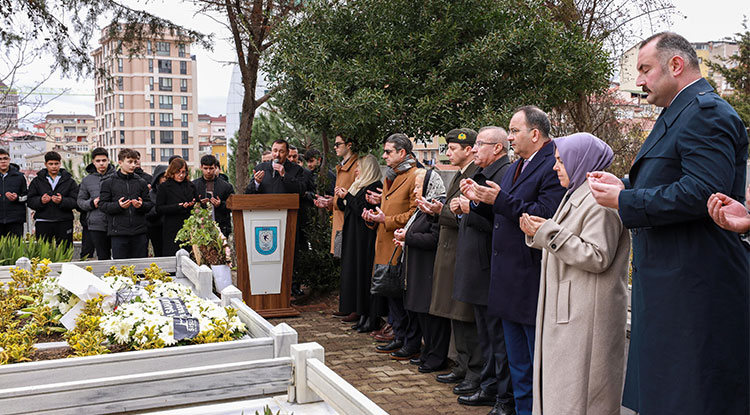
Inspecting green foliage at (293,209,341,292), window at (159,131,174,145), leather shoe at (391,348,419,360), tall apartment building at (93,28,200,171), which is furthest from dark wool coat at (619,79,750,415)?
window at (159,131,174,145)

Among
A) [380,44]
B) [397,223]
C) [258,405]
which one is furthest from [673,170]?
[380,44]

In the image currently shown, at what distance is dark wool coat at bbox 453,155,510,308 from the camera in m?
4.81

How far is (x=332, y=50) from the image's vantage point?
7.51m

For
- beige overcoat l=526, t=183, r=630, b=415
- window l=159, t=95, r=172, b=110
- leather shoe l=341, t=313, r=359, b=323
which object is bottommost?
leather shoe l=341, t=313, r=359, b=323

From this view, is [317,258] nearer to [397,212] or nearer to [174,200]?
[174,200]

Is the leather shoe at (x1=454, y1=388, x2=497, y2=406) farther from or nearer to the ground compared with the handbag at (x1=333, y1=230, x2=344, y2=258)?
nearer to the ground

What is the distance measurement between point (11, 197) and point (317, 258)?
438cm

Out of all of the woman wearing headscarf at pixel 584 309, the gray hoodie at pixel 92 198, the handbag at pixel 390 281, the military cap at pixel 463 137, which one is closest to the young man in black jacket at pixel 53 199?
the gray hoodie at pixel 92 198

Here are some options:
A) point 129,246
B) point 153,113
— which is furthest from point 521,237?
point 153,113

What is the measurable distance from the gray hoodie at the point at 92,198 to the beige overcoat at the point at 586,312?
21.7 ft

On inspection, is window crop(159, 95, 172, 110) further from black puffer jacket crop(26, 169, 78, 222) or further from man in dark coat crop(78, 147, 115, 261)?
man in dark coat crop(78, 147, 115, 261)

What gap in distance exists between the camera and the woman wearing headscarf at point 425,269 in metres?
5.64

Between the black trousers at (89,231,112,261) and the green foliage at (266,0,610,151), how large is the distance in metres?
3.35

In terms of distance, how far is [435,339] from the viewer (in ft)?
19.2
